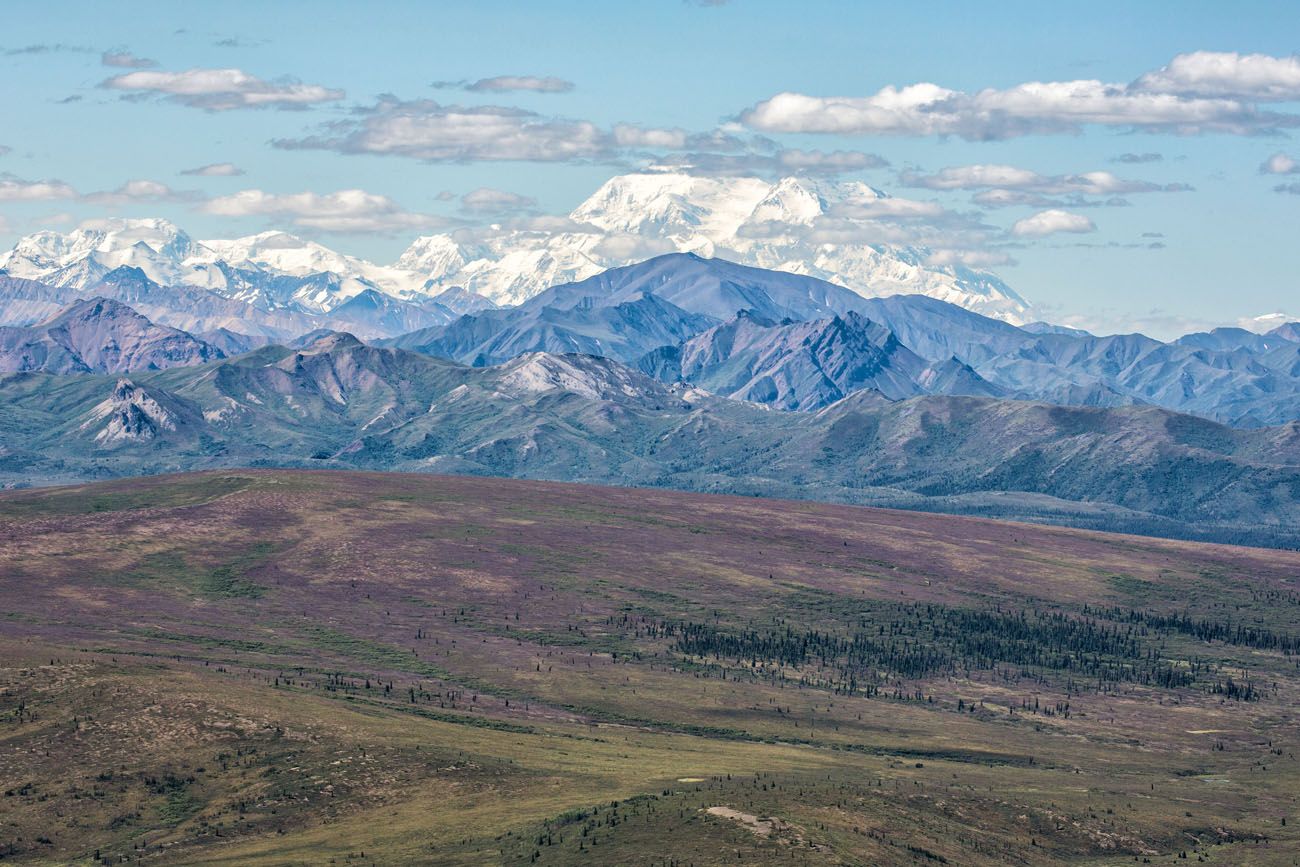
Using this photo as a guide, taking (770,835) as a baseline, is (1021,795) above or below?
below

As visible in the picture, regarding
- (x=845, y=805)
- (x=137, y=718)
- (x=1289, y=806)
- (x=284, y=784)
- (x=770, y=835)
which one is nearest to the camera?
(x=770, y=835)

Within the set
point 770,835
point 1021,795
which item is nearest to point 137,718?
point 770,835

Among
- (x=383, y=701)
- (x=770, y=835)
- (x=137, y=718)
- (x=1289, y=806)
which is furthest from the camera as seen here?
(x=383, y=701)

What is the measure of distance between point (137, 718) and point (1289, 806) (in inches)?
4710

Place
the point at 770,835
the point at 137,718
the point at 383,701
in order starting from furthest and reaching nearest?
the point at 383,701 < the point at 137,718 < the point at 770,835

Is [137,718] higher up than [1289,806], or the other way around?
[137,718]

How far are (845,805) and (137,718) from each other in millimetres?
68820

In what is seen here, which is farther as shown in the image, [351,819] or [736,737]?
[736,737]

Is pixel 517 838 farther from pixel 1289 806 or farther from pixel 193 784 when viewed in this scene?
pixel 1289 806

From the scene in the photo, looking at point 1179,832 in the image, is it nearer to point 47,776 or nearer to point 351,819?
point 351,819

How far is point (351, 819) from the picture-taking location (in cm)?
13238

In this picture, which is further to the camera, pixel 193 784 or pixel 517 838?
pixel 193 784

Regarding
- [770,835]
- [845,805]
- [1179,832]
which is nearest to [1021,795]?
[1179,832]

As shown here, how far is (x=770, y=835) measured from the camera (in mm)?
116812
